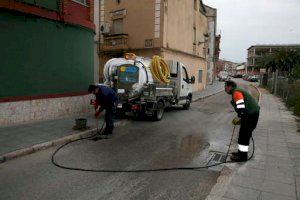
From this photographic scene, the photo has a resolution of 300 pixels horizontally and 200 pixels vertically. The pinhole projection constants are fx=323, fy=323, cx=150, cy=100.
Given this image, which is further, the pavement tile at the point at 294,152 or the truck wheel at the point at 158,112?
the truck wheel at the point at 158,112

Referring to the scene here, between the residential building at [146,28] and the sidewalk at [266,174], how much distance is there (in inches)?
559

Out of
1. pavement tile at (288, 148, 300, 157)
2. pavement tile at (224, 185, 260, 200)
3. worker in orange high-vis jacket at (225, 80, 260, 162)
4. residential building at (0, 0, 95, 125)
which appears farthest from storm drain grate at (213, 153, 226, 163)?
residential building at (0, 0, 95, 125)

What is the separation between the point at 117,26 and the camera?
2523cm

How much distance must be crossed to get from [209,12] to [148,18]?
90.5 feet

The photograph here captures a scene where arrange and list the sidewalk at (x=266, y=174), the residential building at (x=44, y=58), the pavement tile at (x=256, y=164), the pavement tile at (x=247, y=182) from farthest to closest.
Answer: the residential building at (x=44, y=58)
the pavement tile at (x=256, y=164)
the pavement tile at (x=247, y=182)
the sidewalk at (x=266, y=174)

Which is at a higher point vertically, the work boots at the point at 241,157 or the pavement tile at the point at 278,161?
the work boots at the point at 241,157

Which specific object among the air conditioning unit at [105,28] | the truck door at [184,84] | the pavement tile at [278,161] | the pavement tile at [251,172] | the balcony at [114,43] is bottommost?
the pavement tile at [278,161]

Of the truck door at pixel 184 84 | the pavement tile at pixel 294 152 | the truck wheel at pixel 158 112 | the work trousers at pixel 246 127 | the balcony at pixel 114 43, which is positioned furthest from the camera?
the balcony at pixel 114 43

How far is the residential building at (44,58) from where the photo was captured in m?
10.2

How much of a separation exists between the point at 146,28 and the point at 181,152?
53.7ft

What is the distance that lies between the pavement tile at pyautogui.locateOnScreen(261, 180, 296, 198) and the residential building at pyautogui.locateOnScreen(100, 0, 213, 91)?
17461mm

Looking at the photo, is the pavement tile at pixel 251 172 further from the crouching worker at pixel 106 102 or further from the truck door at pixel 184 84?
the truck door at pixel 184 84

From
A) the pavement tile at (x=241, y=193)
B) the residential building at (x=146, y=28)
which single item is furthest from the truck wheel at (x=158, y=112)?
the residential building at (x=146, y=28)

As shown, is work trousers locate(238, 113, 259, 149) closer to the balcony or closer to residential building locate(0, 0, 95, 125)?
residential building locate(0, 0, 95, 125)
